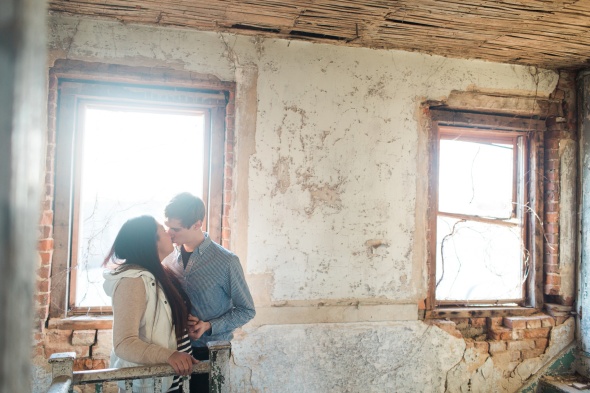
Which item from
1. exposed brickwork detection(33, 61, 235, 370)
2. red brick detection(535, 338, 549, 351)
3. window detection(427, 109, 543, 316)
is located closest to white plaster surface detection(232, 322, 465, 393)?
window detection(427, 109, 543, 316)

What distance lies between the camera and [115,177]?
312 cm

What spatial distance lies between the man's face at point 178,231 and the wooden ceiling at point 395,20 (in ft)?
4.23

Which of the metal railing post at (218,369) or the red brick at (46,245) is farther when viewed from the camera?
the red brick at (46,245)

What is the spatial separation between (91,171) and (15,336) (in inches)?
120

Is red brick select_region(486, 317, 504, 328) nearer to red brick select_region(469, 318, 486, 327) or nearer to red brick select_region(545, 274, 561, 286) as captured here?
red brick select_region(469, 318, 486, 327)

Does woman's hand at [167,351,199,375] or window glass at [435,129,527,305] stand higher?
window glass at [435,129,527,305]

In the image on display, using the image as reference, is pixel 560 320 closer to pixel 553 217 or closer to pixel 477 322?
pixel 477 322

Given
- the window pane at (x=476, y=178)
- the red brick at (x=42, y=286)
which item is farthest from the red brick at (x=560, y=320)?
the red brick at (x=42, y=286)

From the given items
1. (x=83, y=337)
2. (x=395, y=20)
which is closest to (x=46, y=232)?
(x=83, y=337)

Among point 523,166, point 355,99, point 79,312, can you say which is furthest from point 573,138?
point 79,312

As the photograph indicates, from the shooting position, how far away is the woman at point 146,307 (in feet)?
6.07

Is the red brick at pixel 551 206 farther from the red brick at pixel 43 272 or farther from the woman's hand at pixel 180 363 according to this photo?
the red brick at pixel 43 272

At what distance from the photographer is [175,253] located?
2.67m

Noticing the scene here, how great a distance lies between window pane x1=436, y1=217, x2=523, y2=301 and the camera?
3.77 m
